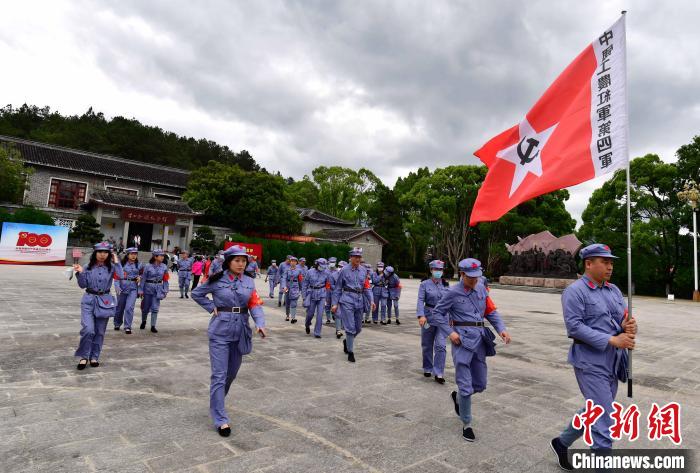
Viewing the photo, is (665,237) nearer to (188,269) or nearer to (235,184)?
(188,269)

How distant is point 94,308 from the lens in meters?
5.55

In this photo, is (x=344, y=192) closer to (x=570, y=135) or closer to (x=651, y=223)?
(x=651, y=223)

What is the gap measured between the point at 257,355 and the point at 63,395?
277 cm

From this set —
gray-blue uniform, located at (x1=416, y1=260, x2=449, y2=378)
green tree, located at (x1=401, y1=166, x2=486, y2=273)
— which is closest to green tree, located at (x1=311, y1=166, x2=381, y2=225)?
green tree, located at (x1=401, y1=166, x2=486, y2=273)

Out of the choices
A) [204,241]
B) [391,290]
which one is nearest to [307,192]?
[204,241]

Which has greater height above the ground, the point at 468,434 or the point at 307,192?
the point at 307,192

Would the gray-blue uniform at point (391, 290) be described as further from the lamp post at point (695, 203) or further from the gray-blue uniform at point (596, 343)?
the lamp post at point (695, 203)

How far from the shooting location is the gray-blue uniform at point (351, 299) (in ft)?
22.4

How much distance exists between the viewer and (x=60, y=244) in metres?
26.9

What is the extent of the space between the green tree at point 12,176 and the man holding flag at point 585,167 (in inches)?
1461

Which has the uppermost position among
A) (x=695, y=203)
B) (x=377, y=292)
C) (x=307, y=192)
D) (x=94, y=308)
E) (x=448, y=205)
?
(x=307, y=192)

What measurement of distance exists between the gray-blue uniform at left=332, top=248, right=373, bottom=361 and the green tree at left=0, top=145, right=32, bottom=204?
114 feet

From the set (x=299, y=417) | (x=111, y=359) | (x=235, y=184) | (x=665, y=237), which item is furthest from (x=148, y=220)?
(x=665, y=237)

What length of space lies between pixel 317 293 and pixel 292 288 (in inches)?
82.6
